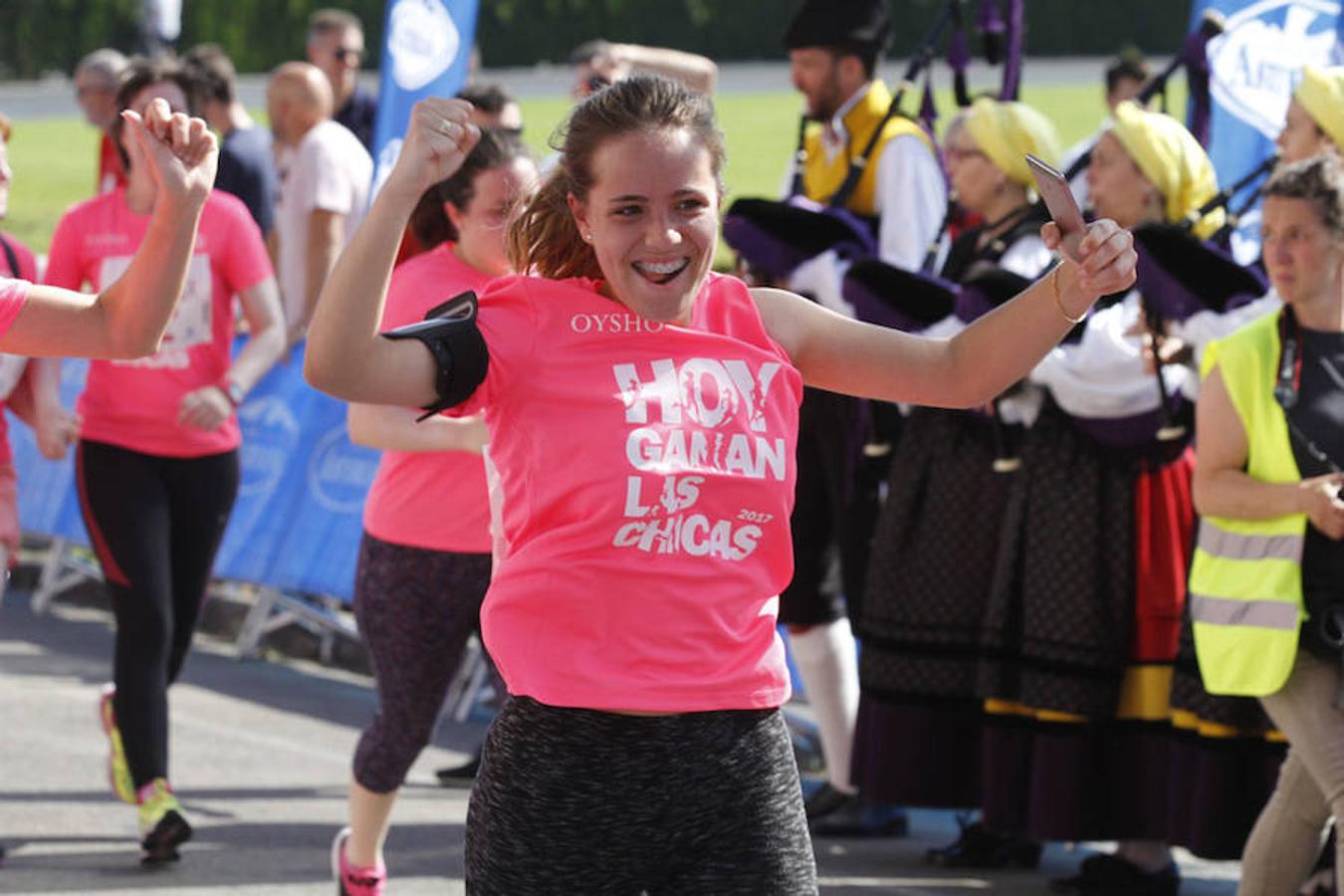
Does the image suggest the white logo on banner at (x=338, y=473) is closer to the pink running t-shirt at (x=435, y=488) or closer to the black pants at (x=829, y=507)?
the black pants at (x=829, y=507)

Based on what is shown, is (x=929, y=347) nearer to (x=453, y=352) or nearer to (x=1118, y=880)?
(x=453, y=352)

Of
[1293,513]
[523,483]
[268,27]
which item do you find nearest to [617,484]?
[523,483]

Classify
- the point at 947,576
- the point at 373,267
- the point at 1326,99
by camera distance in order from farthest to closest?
1. the point at 947,576
2. the point at 1326,99
3. the point at 373,267

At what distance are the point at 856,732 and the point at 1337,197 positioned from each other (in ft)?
8.00

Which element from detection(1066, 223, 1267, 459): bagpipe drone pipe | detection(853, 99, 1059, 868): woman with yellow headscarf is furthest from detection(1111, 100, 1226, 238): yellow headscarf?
detection(853, 99, 1059, 868): woman with yellow headscarf

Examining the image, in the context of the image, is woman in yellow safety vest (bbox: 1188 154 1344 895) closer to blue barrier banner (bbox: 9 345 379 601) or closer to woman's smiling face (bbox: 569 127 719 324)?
woman's smiling face (bbox: 569 127 719 324)

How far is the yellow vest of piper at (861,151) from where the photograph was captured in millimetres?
7406

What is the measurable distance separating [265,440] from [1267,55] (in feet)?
15.3

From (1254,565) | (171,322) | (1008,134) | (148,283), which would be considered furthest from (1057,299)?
(171,322)

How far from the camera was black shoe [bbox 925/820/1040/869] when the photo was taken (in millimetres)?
6816

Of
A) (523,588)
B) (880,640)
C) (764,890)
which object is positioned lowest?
(880,640)

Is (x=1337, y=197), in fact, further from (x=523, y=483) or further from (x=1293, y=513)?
(x=523, y=483)

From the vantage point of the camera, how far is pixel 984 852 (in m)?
6.82

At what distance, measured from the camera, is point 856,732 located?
702 cm
